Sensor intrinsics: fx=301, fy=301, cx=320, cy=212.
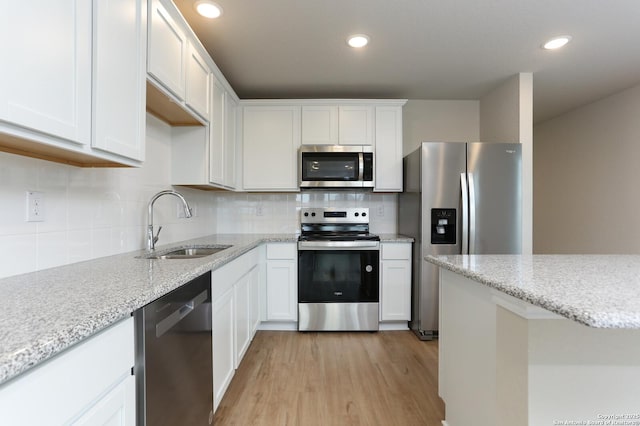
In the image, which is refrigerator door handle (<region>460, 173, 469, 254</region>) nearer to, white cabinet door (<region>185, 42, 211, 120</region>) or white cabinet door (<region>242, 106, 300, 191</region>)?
white cabinet door (<region>242, 106, 300, 191</region>)

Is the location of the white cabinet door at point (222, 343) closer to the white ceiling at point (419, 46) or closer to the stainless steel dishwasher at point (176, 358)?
the stainless steel dishwasher at point (176, 358)

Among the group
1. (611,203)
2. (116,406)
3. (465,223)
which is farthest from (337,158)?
(611,203)

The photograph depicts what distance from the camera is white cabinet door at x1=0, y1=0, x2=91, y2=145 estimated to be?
76cm

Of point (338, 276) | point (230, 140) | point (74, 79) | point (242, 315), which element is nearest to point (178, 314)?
point (74, 79)

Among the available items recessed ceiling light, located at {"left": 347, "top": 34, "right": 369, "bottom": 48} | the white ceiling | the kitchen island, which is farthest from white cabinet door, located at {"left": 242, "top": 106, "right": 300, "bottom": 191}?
the kitchen island

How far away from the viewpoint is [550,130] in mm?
4148

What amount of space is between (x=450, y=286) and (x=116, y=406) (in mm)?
1355

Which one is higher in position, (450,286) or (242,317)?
(450,286)

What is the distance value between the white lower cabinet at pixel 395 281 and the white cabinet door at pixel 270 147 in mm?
1146

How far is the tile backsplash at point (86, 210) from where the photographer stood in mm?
1103

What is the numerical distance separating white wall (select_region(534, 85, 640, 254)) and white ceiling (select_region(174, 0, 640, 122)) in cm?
34

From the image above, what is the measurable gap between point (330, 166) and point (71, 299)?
237cm

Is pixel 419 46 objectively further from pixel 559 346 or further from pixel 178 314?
pixel 178 314

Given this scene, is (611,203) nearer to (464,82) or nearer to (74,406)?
(464,82)
